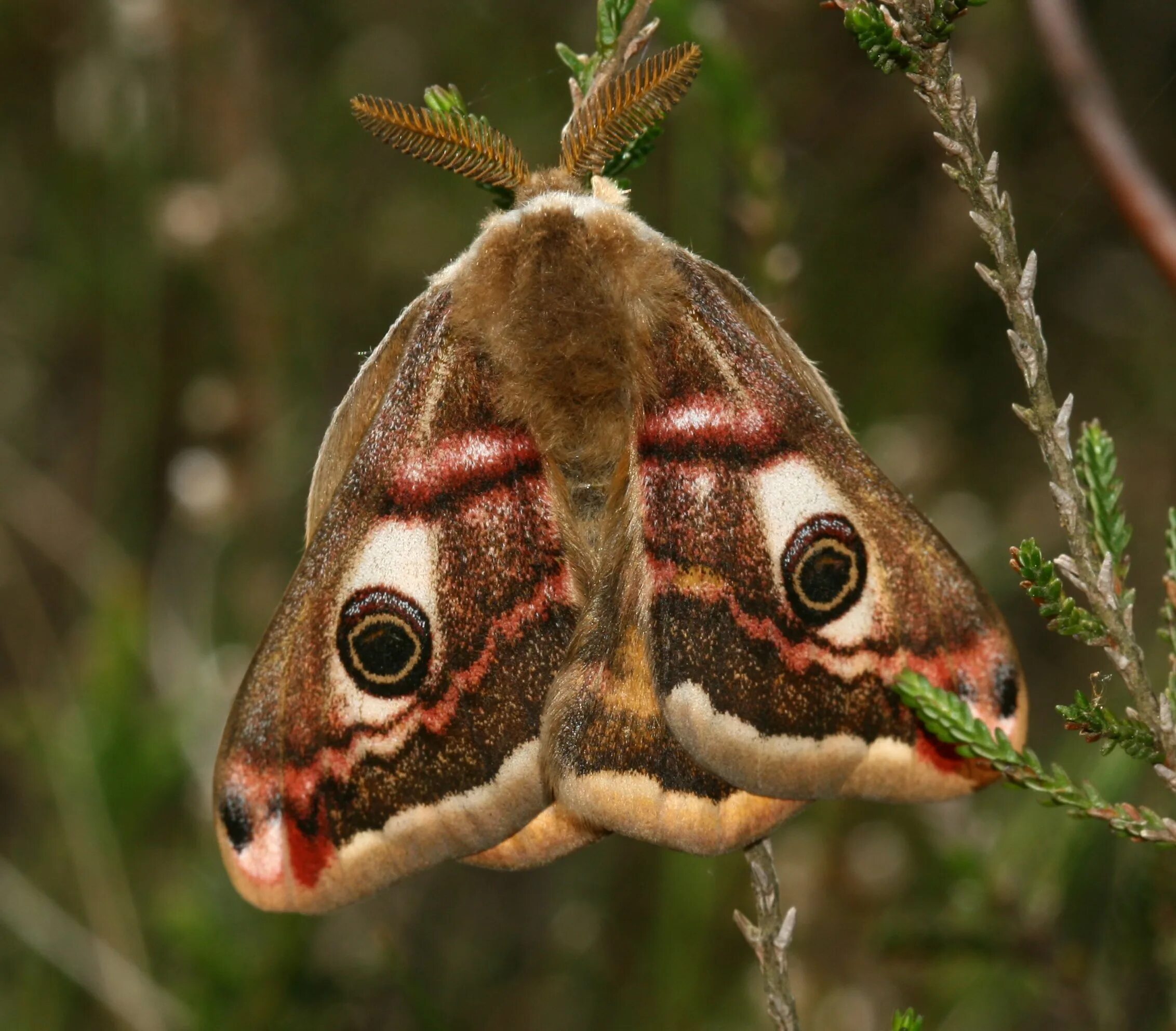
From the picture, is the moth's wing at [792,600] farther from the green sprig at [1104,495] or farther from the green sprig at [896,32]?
the green sprig at [896,32]

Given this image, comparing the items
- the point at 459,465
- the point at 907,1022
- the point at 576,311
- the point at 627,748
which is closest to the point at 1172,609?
the point at 907,1022

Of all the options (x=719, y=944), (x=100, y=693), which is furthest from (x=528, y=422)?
(x=719, y=944)

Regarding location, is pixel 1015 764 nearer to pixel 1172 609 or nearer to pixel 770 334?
pixel 1172 609

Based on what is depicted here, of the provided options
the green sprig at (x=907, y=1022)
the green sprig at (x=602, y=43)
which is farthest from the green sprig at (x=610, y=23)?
the green sprig at (x=907, y=1022)

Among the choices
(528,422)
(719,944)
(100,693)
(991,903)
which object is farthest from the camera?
(719,944)

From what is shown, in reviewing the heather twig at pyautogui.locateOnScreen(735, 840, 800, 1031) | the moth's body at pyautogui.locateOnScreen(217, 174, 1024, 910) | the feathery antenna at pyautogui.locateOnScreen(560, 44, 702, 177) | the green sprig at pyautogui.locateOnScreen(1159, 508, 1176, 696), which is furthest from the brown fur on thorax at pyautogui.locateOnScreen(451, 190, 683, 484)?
the green sprig at pyautogui.locateOnScreen(1159, 508, 1176, 696)

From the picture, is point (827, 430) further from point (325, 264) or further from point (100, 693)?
point (325, 264)
